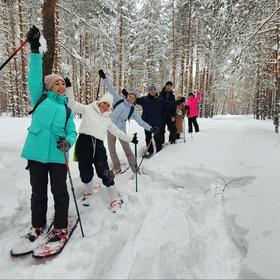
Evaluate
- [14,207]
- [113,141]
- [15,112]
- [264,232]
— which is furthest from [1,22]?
[264,232]

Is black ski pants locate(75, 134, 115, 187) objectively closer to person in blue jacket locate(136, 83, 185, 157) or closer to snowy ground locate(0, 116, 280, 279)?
snowy ground locate(0, 116, 280, 279)

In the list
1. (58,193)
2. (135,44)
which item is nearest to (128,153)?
(58,193)

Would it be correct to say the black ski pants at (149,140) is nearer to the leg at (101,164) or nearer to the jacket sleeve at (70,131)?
the leg at (101,164)

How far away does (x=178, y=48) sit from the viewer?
90.2 feet

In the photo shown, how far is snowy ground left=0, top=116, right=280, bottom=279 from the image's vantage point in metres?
3.15

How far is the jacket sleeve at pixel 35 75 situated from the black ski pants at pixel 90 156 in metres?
1.13

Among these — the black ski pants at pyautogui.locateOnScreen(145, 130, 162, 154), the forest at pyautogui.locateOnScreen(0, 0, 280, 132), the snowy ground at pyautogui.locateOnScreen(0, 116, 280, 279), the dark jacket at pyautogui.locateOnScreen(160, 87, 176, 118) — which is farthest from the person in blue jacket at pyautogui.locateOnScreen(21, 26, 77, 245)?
the forest at pyautogui.locateOnScreen(0, 0, 280, 132)

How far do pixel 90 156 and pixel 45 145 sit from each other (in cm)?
113

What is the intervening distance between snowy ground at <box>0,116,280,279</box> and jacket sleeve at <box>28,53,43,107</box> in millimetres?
2037

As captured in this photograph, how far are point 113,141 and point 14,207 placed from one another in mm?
2734

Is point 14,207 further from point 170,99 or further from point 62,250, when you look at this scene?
point 170,99

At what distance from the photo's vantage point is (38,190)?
12.5ft

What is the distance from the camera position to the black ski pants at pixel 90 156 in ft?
15.5

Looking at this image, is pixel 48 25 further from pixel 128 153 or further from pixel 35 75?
pixel 128 153
